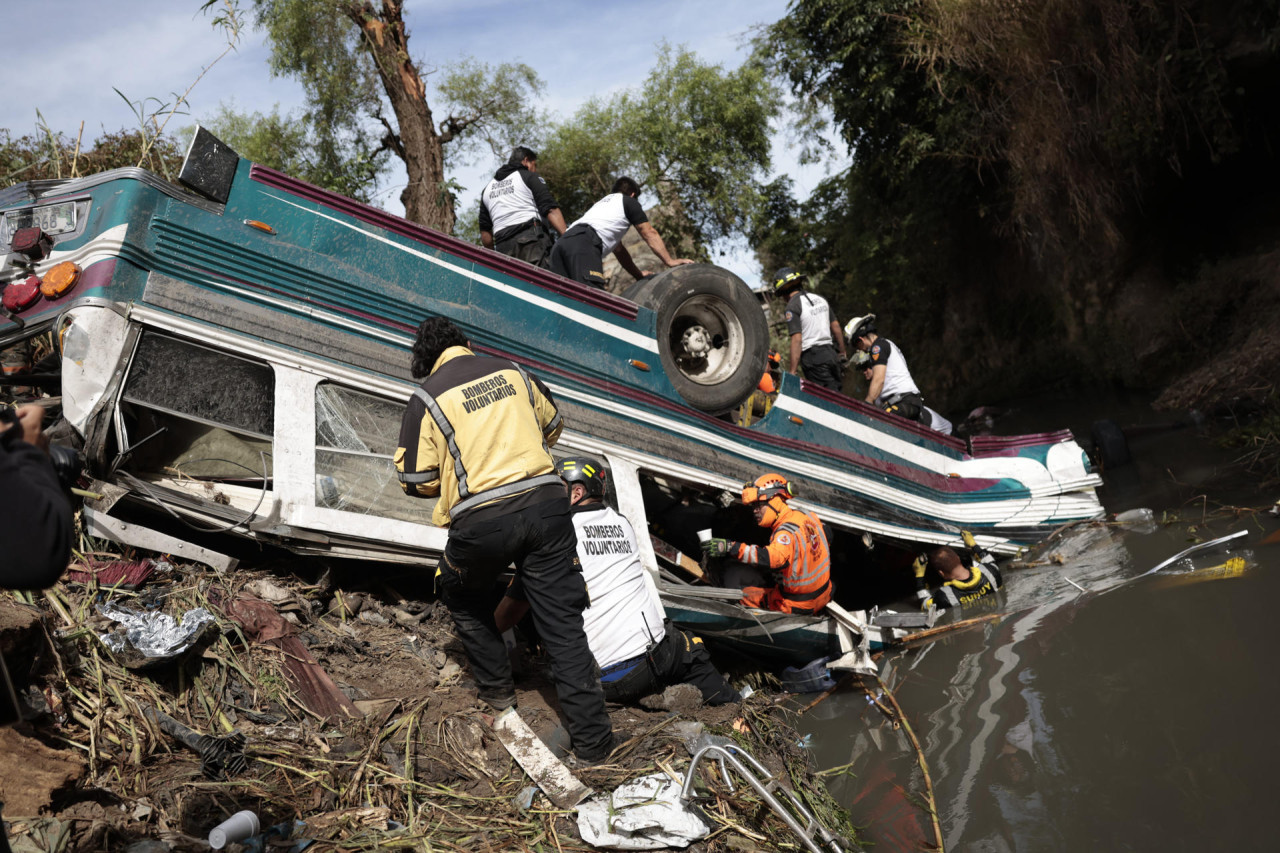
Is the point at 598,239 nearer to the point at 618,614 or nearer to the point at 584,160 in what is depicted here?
the point at 618,614

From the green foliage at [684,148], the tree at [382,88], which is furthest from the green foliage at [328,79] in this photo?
the green foliage at [684,148]

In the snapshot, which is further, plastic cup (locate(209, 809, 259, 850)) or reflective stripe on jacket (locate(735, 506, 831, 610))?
reflective stripe on jacket (locate(735, 506, 831, 610))

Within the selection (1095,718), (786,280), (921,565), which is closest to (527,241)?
(786,280)

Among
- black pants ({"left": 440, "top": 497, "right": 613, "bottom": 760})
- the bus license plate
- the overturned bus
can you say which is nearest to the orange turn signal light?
the overturned bus

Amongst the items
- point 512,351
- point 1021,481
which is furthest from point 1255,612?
point 512,351

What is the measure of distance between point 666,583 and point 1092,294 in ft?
35.0

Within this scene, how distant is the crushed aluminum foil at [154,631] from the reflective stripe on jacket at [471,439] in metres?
1.02

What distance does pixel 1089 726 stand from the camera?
3549 millimetres

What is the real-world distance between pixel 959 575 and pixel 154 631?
5.24 metres

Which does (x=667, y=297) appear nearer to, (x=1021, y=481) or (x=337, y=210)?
(x=337, y=210)

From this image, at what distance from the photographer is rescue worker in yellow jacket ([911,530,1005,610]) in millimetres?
6281

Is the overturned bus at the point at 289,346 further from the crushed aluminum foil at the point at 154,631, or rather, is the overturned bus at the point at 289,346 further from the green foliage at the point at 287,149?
the green foliage at the point at 287,149

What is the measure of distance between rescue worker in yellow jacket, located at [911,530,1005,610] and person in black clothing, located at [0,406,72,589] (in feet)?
17.7

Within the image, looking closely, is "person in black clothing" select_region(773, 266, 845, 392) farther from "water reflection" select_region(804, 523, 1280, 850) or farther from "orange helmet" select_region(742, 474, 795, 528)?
"water reflection" select_region(804, 523, 1280, 850)
